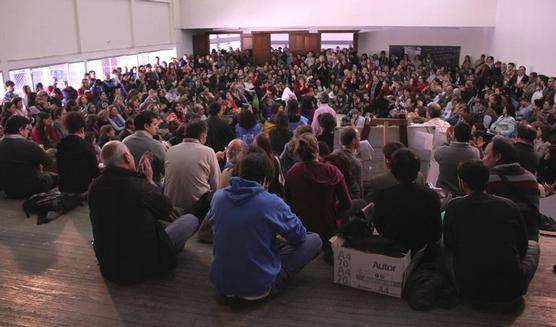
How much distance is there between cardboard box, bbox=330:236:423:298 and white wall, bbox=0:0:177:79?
992 centimetres

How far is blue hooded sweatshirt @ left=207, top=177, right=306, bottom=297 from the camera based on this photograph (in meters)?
2.55

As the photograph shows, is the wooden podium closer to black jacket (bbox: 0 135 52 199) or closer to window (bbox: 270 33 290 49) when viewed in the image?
black jacket (bbox: 0 135 52 199)

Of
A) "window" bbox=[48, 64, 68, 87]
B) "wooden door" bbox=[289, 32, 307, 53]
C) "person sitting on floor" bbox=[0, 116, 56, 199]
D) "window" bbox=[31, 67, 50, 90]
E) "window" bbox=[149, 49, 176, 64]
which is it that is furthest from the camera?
"wooden door" bbox=[289, 32, 307, 53]

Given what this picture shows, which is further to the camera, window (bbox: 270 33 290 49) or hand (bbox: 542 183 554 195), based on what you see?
window (bbox: 270 33 290 49)

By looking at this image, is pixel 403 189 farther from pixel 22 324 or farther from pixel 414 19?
pixel 414 19

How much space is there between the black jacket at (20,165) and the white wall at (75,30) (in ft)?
22.0

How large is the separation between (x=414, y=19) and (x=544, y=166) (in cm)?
1055

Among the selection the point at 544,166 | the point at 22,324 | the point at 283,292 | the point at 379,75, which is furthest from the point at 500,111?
the point at 22,324

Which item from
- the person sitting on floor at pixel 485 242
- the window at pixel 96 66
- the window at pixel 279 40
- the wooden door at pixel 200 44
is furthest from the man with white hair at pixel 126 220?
the window at pixel 279 40

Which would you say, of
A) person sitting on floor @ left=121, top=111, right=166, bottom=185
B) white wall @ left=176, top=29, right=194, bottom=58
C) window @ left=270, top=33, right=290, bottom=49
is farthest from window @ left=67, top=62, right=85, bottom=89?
person sitting on floor @ left=121, top=111, right=166, bottom=185

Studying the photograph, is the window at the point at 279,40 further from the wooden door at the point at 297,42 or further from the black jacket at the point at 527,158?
the black jacket at the point at 527,158

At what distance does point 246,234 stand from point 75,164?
2489mm

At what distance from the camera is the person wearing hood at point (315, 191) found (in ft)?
10.5

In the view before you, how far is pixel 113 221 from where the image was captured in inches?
110
